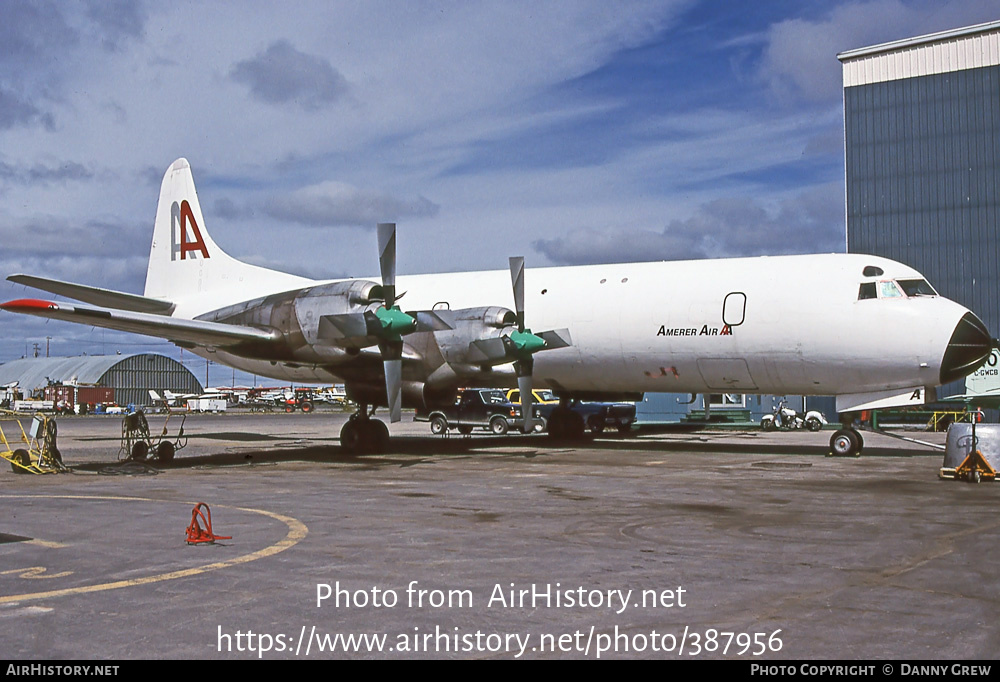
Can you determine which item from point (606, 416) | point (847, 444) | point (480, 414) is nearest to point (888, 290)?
point (847, 444)

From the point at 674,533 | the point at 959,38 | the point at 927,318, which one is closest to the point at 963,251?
the point at 959,38

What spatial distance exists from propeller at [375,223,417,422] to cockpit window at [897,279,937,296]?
39.7ft

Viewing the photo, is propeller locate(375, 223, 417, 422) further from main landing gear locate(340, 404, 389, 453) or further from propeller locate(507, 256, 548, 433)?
main landing gear locate(340, 404, 389, 453)

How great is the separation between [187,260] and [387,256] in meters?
11.8

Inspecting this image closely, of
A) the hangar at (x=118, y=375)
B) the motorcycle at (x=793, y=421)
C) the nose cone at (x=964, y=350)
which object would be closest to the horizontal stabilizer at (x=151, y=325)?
the nose cone at (x=964, y=350)

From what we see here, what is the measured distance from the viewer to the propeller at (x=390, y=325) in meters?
21.3

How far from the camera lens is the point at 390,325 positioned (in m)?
21.4

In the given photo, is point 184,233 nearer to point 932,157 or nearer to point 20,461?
point 20,461

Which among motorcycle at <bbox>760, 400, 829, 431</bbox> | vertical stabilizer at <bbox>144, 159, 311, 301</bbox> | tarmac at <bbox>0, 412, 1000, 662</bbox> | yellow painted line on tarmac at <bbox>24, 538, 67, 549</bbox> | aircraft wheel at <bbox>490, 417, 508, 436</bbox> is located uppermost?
vertical stabilizer at <bbox>144, 159, 311, 301</bbox>

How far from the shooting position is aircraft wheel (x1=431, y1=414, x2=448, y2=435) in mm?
36941

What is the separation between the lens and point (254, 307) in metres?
23.4

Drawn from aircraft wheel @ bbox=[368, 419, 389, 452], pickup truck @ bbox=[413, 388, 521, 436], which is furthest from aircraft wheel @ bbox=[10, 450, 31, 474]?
pickup truck @ bbox=[413, 388, 521, 436]

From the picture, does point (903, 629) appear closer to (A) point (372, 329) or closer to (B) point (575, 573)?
(B) point (575, 573)
